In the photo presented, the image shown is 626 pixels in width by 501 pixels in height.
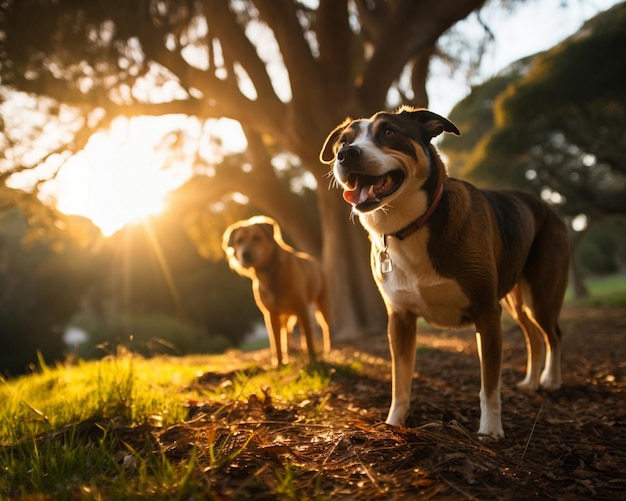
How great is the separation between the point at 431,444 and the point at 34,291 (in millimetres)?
22609

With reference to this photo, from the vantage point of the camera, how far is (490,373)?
9.86 feet

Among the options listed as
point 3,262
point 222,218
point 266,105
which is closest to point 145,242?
point 3,262

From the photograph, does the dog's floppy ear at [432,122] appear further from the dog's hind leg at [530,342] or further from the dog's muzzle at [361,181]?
the dog's hind leg at [530,342]

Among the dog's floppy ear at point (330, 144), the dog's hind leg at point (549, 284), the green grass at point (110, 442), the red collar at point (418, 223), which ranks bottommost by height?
the green grass at point (110, 442)

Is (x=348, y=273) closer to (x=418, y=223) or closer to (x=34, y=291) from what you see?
(x=418, y=223)

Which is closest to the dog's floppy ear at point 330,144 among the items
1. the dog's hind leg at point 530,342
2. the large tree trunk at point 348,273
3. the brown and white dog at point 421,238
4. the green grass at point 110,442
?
the brown and white dog at point 421,238

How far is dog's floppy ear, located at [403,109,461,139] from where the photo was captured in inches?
123

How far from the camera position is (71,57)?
7.89m

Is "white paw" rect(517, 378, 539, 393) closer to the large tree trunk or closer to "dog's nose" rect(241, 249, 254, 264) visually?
"dog's nose" rect(241, 249, 254, 264)

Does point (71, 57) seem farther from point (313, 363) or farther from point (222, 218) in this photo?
point (222, 218)

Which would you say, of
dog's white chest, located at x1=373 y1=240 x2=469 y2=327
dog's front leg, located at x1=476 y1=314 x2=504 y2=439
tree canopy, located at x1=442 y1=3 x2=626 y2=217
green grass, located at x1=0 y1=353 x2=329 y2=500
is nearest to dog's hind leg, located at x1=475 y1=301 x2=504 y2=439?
dog's front leg, located at x1=476 y1=314 x2=504 y2=439

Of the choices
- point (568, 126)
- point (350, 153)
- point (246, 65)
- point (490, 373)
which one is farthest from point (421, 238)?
point (568, 126)

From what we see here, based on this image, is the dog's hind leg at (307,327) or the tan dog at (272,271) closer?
the tan dog at (272,271)

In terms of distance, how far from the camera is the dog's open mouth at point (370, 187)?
281 centimetres
